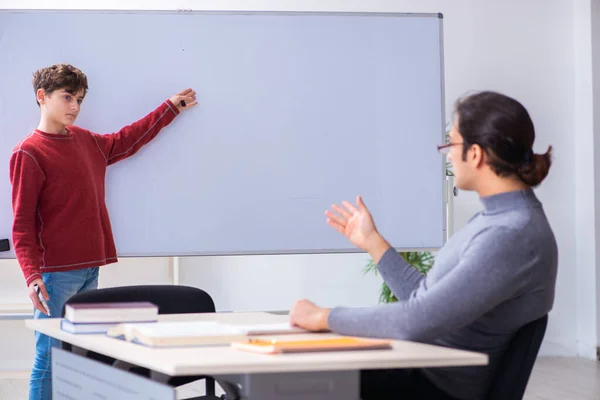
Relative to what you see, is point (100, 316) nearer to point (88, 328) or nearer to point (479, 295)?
point (88, 328)

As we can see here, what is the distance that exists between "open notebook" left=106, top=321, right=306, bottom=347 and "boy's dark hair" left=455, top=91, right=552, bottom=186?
0.62m

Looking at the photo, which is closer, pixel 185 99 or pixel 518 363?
pixel 518 363

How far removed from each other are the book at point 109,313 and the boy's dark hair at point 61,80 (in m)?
1.36

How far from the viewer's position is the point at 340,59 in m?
3.97

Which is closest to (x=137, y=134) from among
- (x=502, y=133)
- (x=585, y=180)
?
(x=502, y=133)

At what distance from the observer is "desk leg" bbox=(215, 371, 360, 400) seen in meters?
1.60

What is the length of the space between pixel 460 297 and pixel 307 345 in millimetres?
358

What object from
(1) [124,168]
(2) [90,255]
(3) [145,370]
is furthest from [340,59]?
(3) [145,370]

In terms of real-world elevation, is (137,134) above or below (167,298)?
above

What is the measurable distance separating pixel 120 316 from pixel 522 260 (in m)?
1.02

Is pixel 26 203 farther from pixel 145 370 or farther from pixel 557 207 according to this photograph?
pixel 557 207

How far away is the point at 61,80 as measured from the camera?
328 cm

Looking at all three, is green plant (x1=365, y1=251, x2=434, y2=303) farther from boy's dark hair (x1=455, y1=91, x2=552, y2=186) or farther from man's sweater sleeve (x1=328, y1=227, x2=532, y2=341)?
man's sweater sleeve (x1=328, y1=227, x2=532, y2=341)

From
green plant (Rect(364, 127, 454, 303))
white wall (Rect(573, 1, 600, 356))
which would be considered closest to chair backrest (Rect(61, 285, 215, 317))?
green plant (Rect(364, 127, 454, 303))
